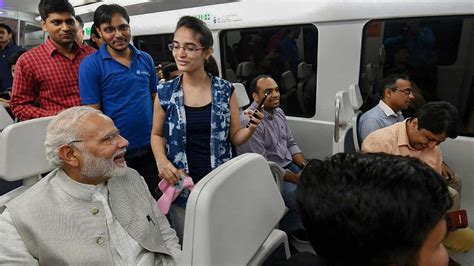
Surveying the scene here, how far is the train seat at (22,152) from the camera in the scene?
4.90 ft

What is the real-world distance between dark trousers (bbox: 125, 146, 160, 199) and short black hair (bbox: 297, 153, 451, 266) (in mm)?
1450

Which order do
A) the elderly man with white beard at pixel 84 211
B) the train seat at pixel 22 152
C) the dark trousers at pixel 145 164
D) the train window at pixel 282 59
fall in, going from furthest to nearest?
the train window at pixel 282 59 < the dark trousers at pixel 145 164 < the train seat at pixel 22 152 < the elderly man with white beard at pixel 84 211

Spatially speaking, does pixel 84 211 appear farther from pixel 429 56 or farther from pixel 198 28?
pixel 429 56

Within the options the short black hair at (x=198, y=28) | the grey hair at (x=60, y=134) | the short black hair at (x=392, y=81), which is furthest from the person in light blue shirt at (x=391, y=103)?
the grey hair at (x=60, y=134)

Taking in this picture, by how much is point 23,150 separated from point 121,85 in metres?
0.61

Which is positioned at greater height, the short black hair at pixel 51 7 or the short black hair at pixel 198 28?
the short black hair at pixel 51 7

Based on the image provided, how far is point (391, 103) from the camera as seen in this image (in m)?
3.16

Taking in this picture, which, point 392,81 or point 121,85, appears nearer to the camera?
point 121,85

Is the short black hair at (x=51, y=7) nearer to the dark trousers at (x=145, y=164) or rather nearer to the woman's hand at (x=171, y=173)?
the dark trousers at (x=145, y=164)

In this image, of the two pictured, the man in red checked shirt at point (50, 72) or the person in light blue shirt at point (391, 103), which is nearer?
the man in red checked shirt at point (50, 72)

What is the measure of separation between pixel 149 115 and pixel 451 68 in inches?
105

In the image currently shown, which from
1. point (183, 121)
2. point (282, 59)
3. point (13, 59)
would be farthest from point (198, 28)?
point (13, 59)

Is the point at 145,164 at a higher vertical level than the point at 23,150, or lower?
lower

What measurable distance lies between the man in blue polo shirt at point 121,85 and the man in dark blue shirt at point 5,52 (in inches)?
127
